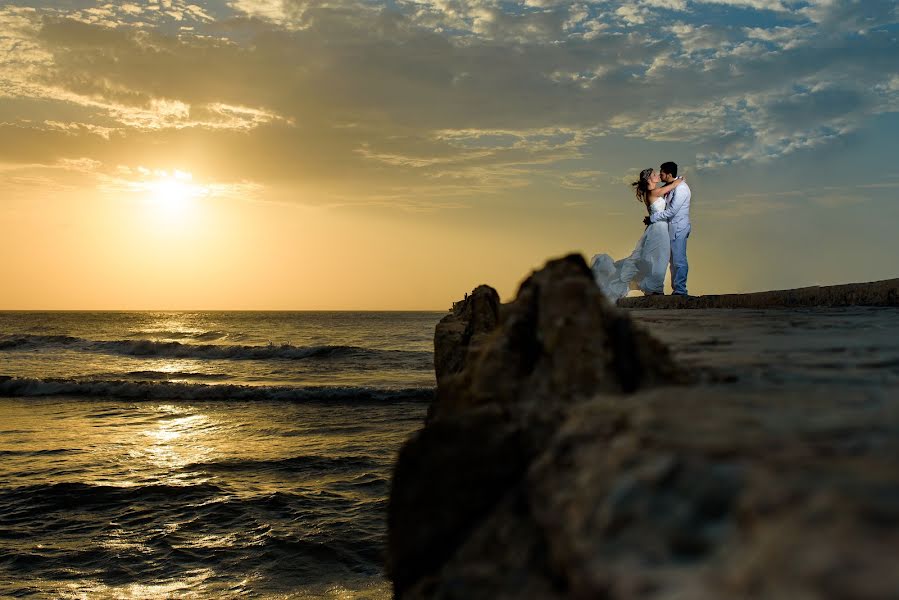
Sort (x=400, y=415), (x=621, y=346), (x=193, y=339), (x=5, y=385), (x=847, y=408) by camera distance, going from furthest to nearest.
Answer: (x=193, y=339), (x=5, y=385), (x=400, y=415), (x=621, y=346), (x=847, y=408)

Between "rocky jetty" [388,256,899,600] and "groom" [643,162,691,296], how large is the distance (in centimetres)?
1073

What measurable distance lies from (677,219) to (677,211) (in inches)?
6.0

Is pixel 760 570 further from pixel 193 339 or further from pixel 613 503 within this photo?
pixel 193 339

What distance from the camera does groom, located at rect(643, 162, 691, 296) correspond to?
12828mm

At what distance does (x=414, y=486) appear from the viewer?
2258 millimetres

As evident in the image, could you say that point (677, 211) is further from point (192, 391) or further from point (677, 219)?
point (192, 391)

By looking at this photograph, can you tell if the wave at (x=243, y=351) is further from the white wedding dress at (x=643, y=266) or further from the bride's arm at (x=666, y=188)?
the bride's arm at (x=666, y=188)

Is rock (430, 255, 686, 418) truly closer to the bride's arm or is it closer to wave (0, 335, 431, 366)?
the bride's arm

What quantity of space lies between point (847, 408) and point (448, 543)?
119 cm

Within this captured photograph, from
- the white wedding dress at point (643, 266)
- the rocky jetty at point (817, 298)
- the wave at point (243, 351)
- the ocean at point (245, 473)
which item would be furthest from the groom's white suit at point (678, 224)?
the wave at point (243, 351)

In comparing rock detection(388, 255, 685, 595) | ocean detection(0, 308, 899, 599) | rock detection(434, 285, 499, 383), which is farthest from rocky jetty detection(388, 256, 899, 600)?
rock detection(434, 285, 499, 383)

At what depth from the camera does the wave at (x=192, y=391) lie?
70.8 feet

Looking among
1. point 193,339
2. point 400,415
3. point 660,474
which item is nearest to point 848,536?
point 660,474

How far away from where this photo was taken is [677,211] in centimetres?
1295
